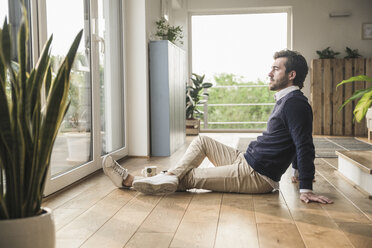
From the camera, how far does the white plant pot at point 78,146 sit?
3.00 metres

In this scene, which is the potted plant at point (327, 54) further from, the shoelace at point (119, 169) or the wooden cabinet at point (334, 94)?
the shoelace at point (119, 169)

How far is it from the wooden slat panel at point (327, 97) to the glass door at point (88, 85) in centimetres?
380

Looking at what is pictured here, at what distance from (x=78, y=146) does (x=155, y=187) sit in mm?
902

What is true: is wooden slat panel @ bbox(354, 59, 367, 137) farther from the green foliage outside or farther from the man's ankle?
the man's ankle

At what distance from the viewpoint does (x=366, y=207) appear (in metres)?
2.33

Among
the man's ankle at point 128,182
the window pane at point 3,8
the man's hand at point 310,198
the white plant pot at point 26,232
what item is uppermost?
the window pane at point 3,8

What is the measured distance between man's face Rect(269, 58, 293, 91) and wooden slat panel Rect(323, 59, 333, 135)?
14.8 ft

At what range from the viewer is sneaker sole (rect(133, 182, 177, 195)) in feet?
8.25

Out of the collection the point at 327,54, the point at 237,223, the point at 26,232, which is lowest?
the point at 237,223

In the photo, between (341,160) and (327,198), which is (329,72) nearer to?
(341,160)

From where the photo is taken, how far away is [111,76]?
12.9ft

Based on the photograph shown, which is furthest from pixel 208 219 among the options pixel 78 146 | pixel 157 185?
pixel 78 146

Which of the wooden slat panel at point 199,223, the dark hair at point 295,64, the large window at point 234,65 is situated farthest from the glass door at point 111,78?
the large window at point 234,65

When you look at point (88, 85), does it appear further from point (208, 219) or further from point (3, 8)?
point (208, 219)
